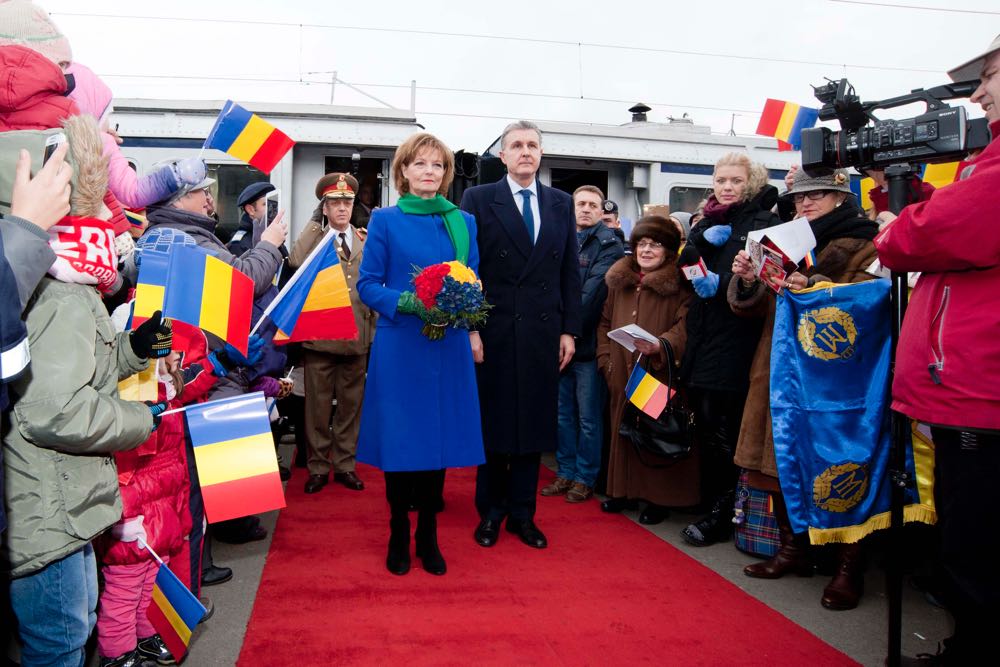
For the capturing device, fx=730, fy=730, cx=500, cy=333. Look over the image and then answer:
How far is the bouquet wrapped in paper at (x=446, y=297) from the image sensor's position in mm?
3148

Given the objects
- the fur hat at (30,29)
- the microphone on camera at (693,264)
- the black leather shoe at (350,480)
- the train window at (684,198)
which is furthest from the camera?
the train window at (684,198)

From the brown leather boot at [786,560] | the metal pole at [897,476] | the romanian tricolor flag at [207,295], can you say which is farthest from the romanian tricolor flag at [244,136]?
the brown leather boot at [786,560]

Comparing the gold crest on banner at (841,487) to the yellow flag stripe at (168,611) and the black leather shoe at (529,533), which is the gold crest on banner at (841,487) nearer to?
the black leather shoe at (529,533)

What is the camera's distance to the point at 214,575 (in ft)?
10.8

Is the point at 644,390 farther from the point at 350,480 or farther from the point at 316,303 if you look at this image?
the point at 350,480

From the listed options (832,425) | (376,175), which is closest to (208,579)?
(832,425)

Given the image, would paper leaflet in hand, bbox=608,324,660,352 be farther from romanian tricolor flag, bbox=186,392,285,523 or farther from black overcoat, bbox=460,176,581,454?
romanian tricolor flag, bbox=186,392,285,523

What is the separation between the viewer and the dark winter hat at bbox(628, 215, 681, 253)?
4352 mm

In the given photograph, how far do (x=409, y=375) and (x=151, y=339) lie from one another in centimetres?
140

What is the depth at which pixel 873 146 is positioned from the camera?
2631 mm

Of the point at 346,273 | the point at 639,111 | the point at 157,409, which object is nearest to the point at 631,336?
the point at 346,273

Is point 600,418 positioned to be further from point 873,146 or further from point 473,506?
point 873,146

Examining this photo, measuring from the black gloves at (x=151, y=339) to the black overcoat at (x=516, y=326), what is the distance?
75.2 inches

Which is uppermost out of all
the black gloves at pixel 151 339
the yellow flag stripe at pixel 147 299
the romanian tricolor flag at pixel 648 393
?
the yellow flag stripe at pixel 147 299
